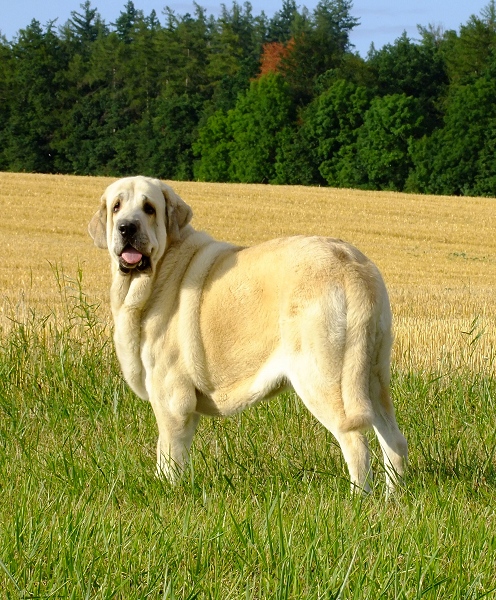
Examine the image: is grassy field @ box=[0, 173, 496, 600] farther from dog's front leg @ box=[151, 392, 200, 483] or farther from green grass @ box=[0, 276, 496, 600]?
dog's front leg @ box=[151, 392, 200, 483]

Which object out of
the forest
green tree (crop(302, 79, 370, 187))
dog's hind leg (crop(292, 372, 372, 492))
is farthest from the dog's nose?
green tree (crop(302, 79, 370, 187))

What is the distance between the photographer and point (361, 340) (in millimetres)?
4371

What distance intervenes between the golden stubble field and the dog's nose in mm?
3203

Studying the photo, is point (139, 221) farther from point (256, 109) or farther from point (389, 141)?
point (256, 109)

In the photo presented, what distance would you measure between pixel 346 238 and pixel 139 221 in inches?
898

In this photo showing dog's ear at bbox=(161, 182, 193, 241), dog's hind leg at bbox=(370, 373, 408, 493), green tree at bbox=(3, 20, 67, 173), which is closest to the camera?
dog's hind leg at bbox=(370, 373, 408, 493)

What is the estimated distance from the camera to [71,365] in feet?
21.9

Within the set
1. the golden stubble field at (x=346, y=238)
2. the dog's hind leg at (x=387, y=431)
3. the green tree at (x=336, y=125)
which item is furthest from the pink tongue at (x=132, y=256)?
the green tree at (x=336, y=125)

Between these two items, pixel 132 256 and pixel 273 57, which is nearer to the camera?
pixel 132 256

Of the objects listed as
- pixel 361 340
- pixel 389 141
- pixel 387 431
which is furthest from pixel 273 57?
pixel 361 340

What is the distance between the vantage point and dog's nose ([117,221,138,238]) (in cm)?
488

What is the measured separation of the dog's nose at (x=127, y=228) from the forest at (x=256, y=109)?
51070mm

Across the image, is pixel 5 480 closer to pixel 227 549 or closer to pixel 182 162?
pixel 227 549

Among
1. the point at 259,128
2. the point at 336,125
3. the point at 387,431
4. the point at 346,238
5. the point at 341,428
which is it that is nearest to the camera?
the point at 341,428
